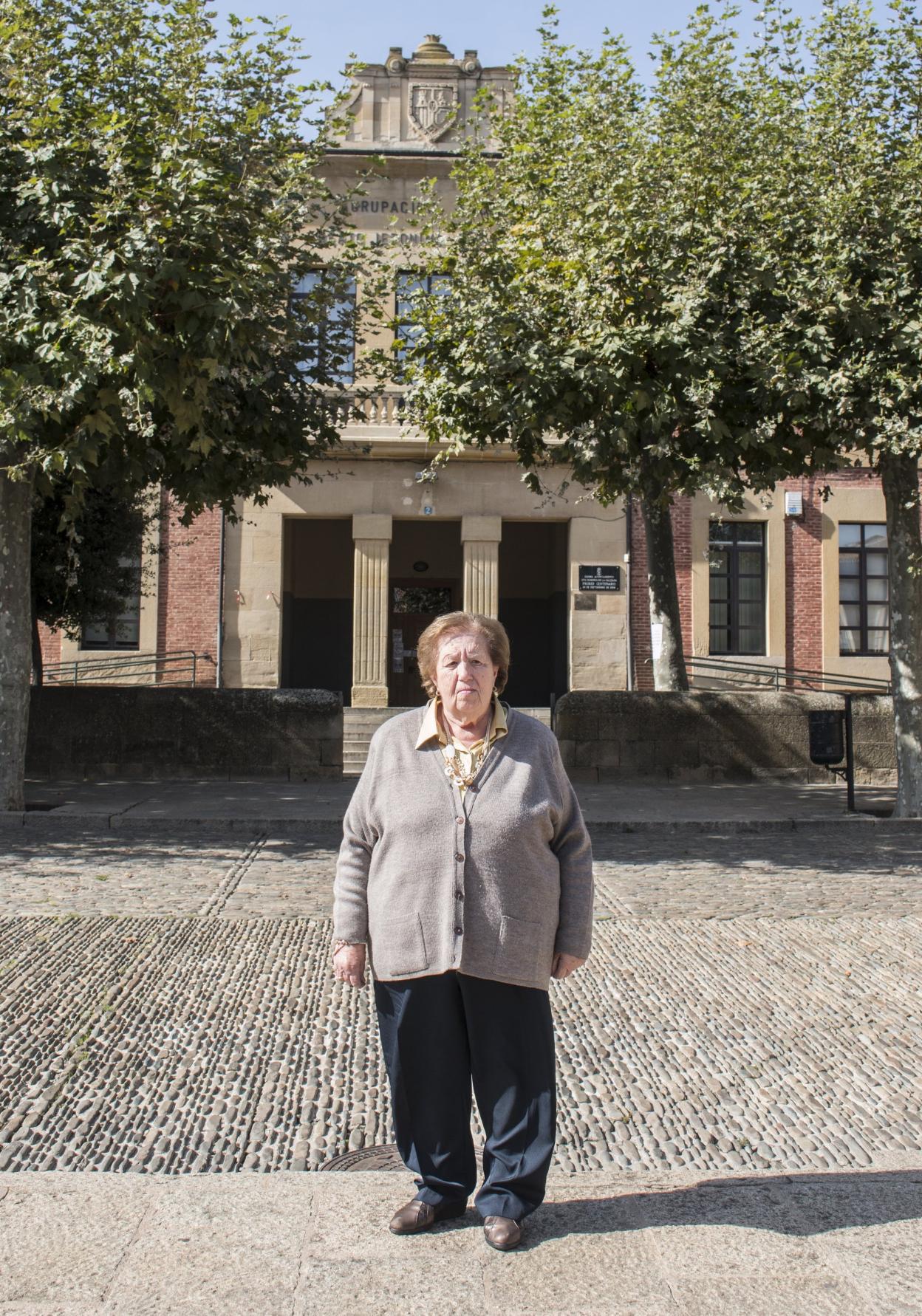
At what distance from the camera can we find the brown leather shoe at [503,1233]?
9.51 feet

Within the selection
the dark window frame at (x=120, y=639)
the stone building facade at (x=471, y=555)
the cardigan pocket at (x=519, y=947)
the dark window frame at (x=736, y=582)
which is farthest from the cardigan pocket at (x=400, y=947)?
the dark window frame at (x=736, y=582)

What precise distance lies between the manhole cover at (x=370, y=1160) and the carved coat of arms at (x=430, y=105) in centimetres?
2132

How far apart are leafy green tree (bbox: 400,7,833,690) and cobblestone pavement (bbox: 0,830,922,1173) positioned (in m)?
4.47

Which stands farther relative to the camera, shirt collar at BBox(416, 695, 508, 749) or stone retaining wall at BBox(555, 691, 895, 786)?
stone retaining wall at BBox(555, 691, 895, 786)

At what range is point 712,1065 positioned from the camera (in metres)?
4.45

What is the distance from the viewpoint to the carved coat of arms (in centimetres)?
2186

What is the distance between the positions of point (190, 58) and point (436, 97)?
12.8 meters

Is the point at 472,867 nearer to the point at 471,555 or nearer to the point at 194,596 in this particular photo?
the point at 471,555

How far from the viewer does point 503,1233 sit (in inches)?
114

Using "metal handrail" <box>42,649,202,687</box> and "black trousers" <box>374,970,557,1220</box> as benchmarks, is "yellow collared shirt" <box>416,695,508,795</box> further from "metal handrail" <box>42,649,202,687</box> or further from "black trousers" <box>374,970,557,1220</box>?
"metal handrail" <box>42,649,202,687</box>

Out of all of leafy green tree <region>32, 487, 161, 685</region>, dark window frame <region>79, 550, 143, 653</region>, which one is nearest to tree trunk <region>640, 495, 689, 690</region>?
leafy green tree <region>32, 487, 161, 685</region>

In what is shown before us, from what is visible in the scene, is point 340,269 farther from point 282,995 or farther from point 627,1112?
point 627,1112

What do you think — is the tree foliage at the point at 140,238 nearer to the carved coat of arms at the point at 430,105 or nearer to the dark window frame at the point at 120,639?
the dark window frame at the point at 120,639

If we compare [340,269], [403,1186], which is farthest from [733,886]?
[340,269]
